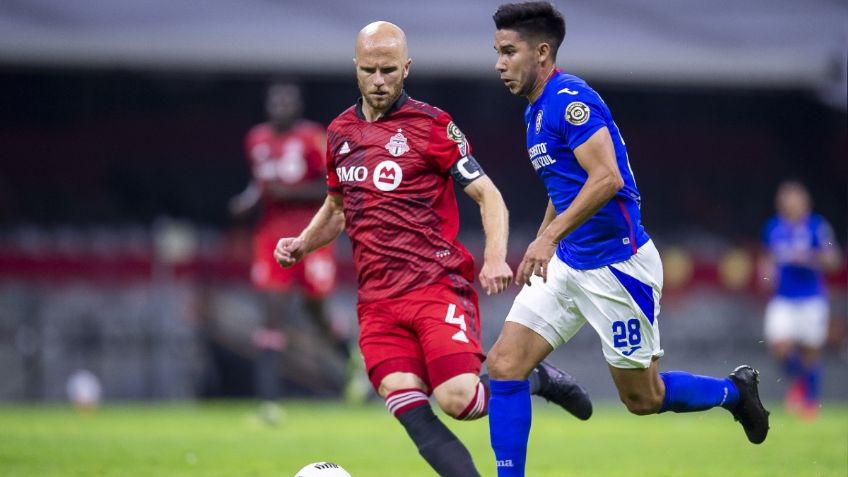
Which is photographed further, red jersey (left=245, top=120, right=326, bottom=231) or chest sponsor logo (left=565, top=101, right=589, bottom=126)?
red jersey (left=245, top=120, right=326, bottom=231)

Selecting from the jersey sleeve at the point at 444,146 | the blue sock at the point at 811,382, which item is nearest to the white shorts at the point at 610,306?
the jersey sleeve at the point at 444,146

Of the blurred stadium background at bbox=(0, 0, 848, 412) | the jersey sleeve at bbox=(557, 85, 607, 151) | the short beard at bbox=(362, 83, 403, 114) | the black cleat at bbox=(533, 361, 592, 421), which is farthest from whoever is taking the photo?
the blurred stadium background at bbox=(0, 0, 848, 412)

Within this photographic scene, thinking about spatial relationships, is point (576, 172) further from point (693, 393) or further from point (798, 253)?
point (798, 253)

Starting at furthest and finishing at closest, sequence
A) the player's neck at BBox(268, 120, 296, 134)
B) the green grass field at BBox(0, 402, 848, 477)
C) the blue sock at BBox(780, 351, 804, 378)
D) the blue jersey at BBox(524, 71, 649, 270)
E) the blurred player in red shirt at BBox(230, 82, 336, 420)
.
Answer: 1. the blue sock at BBox(780, 351, 804, 378)
2. the player's neck at BBox(268, 120, 296, 134)
3. the blurred player in red shirt at BBox(230, 82, 336, 420)
4. the green grass field at BBox(0, 402, 848, 477)
5. the blue jersey at BBox(524, 71, 649, 270)

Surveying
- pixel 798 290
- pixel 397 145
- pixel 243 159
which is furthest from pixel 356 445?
pixel 243 159

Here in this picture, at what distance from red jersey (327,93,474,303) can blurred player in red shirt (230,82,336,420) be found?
6554 millimetres

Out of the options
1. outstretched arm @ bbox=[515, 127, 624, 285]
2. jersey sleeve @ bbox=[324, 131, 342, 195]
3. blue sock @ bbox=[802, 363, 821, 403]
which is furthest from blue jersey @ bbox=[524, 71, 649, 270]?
blue sock @ bbox=[802, 363, 821, 403]

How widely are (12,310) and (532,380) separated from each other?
11.2 meters

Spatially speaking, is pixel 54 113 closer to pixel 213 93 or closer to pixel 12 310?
pixel 213 93

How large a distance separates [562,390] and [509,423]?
0.95m

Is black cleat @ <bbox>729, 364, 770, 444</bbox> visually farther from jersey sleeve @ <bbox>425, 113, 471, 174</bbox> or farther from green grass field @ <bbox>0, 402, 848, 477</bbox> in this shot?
jersey sleeve @ <bbox>425, 113, 471, 174</bbox>

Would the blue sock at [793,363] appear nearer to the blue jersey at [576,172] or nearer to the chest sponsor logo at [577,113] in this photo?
the blue jersey at [576,172]

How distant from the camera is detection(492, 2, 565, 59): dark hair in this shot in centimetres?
661

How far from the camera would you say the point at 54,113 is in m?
23.4
